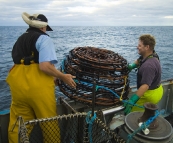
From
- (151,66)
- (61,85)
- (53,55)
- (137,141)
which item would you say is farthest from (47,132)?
(151,66)

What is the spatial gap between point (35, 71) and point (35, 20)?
780mm

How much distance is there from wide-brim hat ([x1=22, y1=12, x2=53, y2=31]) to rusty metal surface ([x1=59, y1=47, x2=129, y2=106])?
0.69m

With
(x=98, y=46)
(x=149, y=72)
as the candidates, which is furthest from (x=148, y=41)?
(x=98, y=46)

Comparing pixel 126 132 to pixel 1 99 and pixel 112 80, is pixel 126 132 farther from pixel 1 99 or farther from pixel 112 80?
pixel 1 99

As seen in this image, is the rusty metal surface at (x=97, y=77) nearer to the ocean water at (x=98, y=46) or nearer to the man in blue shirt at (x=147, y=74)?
the man in blue shirt at (x=147, y=74)

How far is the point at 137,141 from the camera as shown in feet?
8.00

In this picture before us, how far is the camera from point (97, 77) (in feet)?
10.7

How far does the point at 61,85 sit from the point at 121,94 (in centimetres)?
104

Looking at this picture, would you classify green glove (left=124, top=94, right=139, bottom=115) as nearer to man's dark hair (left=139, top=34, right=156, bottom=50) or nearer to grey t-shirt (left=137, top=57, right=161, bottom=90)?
grey t-shirt (left=137, top=57, right=161, bottom=90)

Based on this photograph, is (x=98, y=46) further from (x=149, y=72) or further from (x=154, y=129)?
(x=154, y=129)

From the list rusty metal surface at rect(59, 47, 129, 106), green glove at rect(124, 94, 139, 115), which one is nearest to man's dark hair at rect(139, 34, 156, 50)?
rusty metal surface at rect(59, 47, 129, 106)

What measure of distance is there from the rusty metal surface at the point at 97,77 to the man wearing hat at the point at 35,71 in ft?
0.67

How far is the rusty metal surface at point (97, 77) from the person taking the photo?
324cm

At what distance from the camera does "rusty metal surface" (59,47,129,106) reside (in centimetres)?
324
